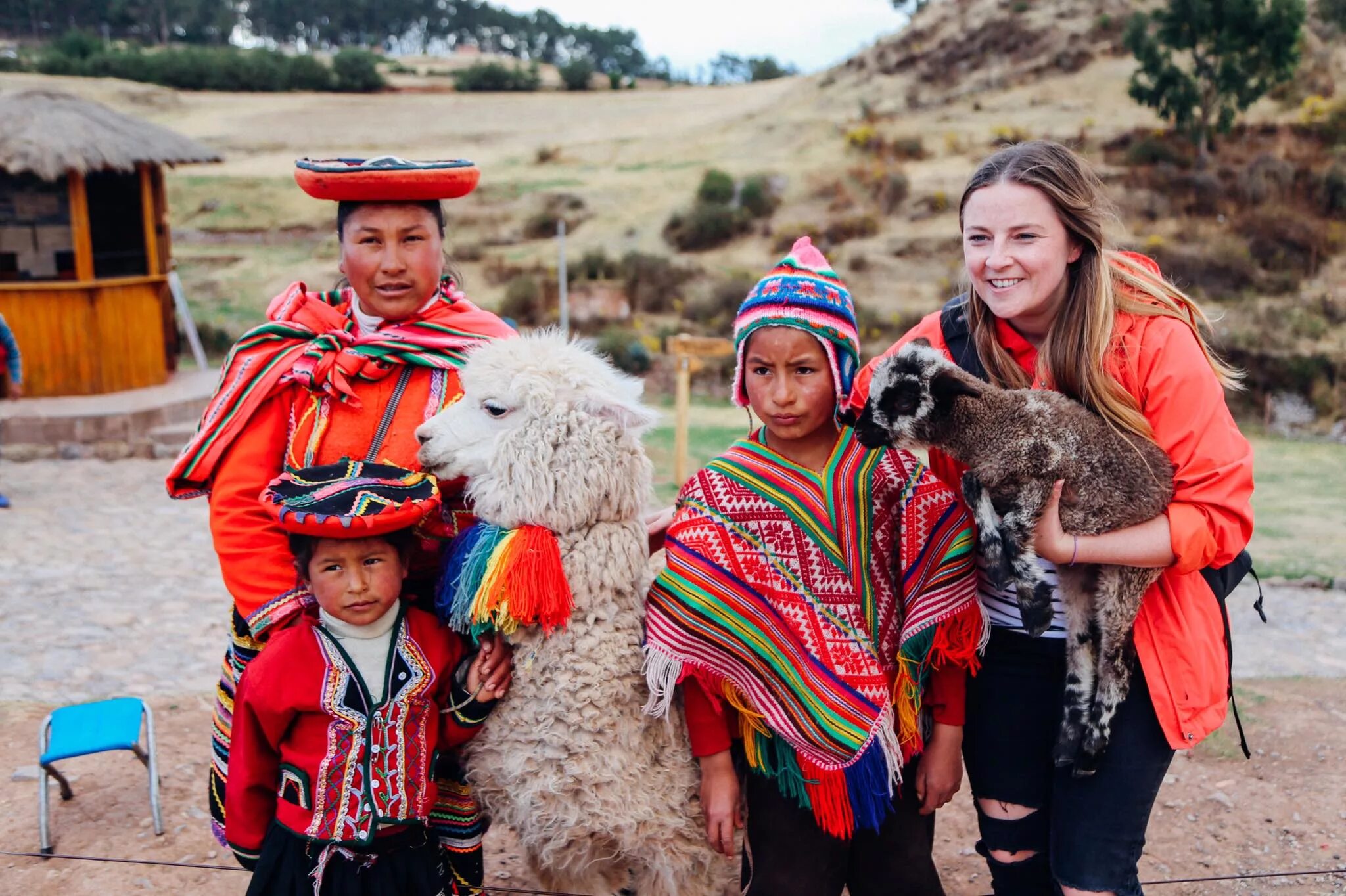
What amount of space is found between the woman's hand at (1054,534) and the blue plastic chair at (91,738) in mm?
3019

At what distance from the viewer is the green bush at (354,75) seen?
50000mm

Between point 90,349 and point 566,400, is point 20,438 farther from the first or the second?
point 566,400

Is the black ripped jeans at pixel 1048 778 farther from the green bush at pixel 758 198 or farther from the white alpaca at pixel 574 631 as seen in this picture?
the green bush at pixel 758 198

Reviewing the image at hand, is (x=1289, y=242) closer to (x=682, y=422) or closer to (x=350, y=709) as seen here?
(x=682, y=422)

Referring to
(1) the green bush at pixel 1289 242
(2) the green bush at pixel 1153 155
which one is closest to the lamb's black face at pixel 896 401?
(1) the green bush at pixel 1289 242

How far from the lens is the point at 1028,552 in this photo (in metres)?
2.04

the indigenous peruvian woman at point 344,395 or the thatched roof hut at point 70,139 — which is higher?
the thatched roof hut at point 70,139

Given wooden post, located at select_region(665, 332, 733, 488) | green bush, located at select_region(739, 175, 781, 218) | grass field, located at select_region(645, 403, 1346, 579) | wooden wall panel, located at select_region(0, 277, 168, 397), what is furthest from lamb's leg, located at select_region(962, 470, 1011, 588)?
green bush, located at select_region(739, 175, 781, 218)

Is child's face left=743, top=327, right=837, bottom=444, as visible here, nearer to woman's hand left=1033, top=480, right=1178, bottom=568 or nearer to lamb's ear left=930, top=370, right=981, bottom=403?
lamb's ear left=930, top=370, right=981, bottom=403

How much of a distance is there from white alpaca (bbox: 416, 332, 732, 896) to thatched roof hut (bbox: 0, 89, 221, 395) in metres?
10.1

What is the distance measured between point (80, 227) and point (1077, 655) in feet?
37.6

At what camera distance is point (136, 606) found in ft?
20.1

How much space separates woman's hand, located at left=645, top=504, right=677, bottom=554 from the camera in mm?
2578

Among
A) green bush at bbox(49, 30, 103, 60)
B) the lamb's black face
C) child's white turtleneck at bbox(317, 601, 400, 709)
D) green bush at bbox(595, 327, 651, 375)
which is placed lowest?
green bush at bbox(595, 327, 651, 375)
